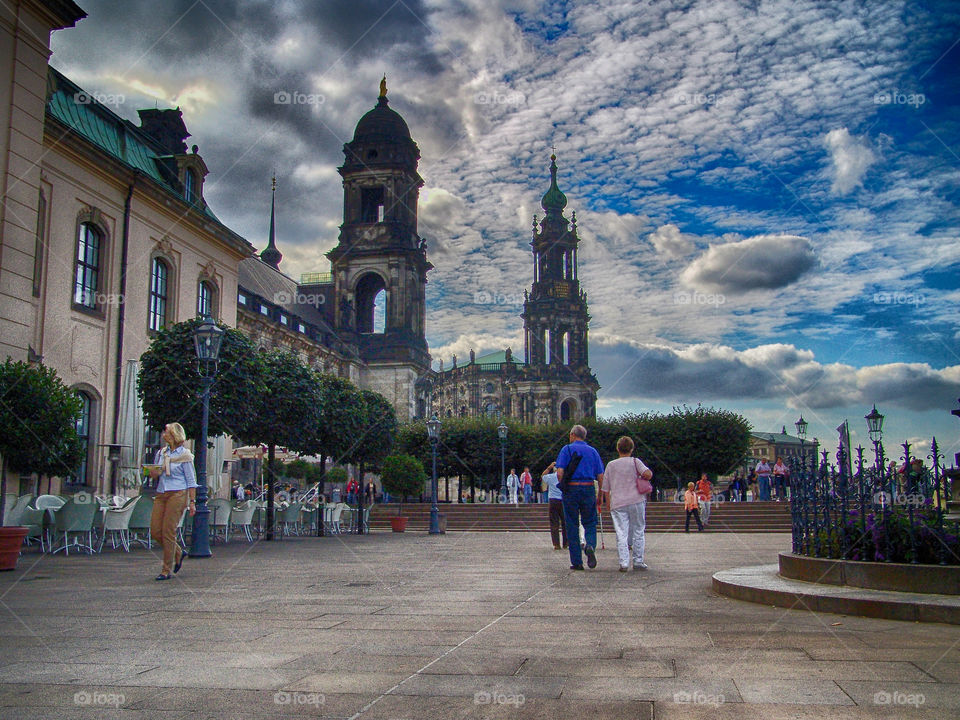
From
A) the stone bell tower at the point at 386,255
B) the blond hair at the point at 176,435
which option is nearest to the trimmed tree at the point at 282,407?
the blond hair at the point at 176,435

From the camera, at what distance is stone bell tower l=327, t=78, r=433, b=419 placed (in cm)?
6162

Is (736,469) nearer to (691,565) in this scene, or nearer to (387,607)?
(691,565)

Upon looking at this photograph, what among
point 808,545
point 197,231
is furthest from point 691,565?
point 197,231

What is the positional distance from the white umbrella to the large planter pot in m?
12.0

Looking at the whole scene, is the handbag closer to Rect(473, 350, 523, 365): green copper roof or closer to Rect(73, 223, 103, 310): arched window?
Rect(73, 223, 103, 310): arched window

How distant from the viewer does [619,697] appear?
4.00 meters

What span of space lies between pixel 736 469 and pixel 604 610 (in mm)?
45017

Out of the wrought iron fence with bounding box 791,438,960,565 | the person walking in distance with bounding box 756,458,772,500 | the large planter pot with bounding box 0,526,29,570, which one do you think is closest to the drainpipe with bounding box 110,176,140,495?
the large planter pot with bounding box 0,526,29,570

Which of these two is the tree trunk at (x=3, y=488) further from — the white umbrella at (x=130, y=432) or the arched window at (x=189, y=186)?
the arched window at (x=189, y=186)

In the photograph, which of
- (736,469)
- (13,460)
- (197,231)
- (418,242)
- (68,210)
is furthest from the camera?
(418,242)

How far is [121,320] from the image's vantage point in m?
24.2

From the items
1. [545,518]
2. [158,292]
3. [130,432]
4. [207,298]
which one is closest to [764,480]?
[545,518]

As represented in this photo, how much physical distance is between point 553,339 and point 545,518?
172ft

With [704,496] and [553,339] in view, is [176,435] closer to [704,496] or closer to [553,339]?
[704,496]
